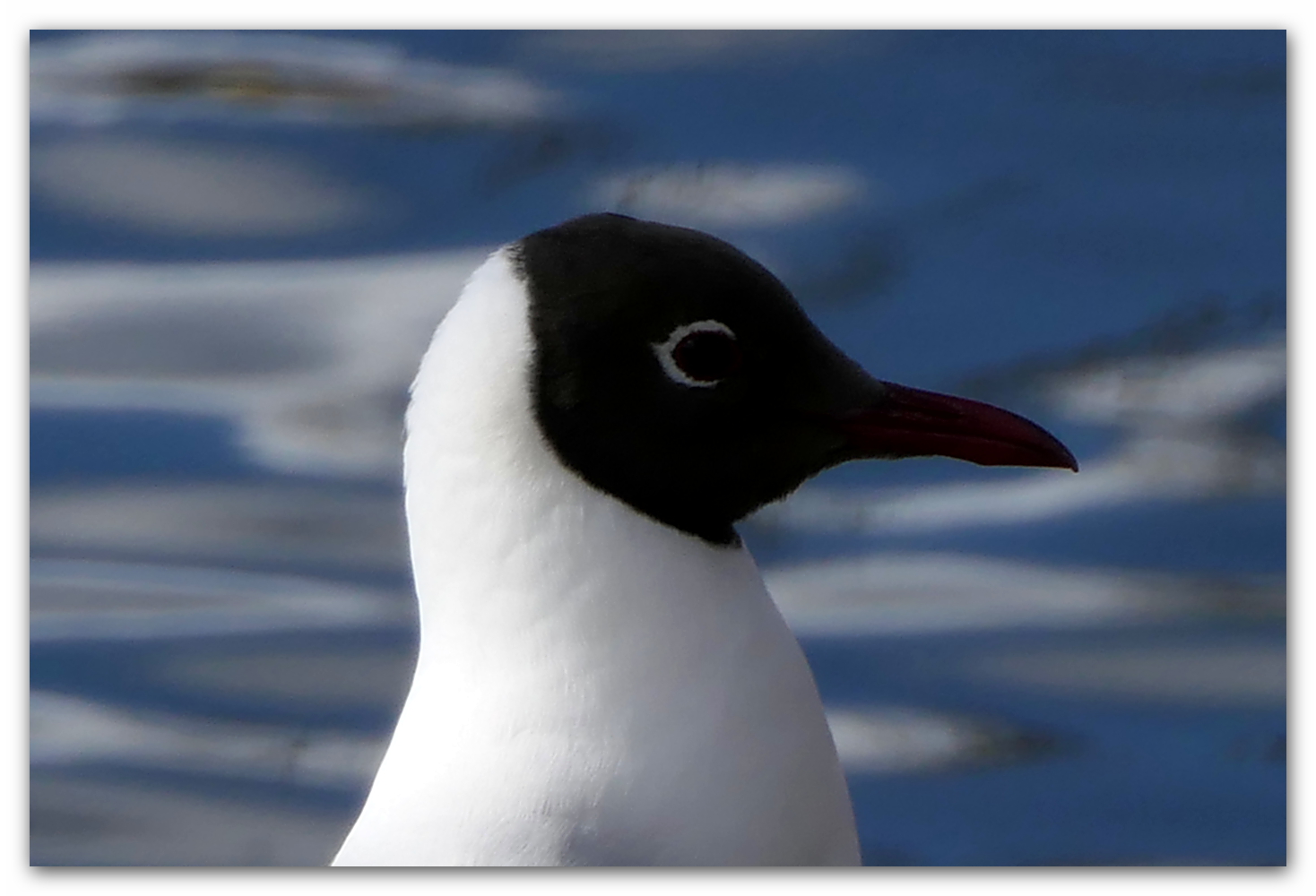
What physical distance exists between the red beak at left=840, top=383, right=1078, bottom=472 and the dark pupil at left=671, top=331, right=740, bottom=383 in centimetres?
15

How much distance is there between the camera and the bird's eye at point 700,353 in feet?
6.57

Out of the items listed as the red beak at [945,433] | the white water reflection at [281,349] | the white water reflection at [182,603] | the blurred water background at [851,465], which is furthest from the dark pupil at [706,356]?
the white water reflection at [182,603]

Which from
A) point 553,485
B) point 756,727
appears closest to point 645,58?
point 553,485

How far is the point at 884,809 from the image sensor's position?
236 cm

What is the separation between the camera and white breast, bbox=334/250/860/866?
1953 mm

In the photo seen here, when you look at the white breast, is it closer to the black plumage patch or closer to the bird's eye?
the black plumage patch

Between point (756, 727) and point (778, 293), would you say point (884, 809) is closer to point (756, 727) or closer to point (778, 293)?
point (756, 727)

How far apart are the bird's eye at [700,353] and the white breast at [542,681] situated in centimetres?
14

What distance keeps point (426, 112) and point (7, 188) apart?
51 cm

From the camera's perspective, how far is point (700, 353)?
2.02m

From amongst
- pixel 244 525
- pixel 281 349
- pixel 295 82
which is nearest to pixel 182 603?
pixel 244 525

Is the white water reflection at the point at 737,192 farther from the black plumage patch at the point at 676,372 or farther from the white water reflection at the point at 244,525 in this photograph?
the white water reflection at the point at 244,525

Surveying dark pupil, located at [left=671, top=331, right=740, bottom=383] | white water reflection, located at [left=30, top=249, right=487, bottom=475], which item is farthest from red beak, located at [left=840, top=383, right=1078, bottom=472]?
white water reflection, located at [left=30, top=249, right=487, bottom=475]

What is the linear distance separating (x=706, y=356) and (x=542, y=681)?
14.5 inches
